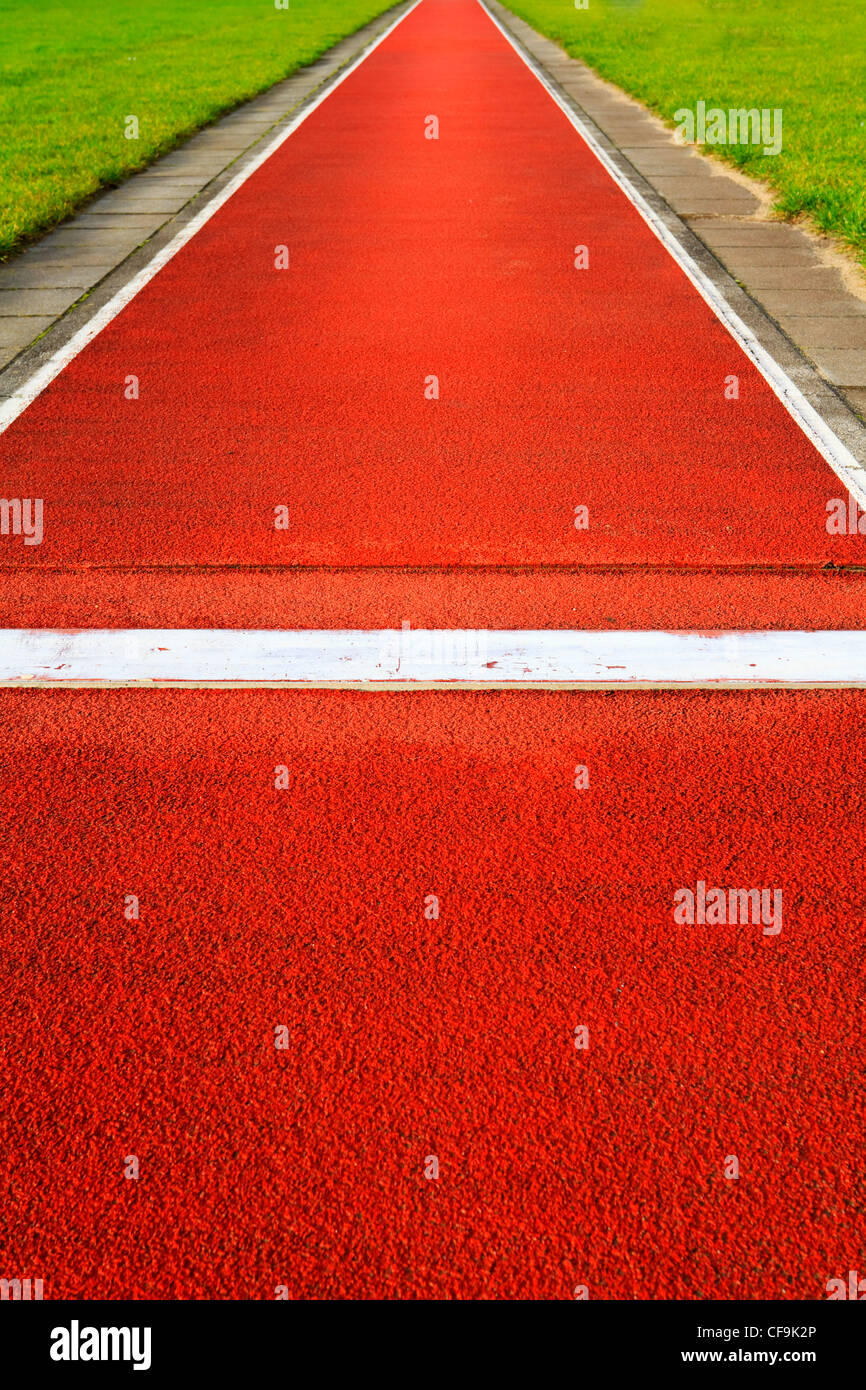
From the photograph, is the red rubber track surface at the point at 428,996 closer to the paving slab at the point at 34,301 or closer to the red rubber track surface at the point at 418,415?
the red rubber track surface at the point at 418,415

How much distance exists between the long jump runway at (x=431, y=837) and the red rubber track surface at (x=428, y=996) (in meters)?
0.01

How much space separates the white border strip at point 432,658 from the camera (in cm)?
405

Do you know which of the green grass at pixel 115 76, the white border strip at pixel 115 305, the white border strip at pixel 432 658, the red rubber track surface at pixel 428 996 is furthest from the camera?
the green grass at pixel 115 76

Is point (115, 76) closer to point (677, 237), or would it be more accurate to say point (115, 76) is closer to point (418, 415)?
point (677, 237)

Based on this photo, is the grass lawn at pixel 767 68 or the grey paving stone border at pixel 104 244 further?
the grass lawn at pixel 767 68

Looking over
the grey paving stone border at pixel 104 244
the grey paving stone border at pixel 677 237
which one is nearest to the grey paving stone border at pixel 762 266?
the grey paving stone border at pixel 677 237

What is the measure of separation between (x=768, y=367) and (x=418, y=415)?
7.36ft

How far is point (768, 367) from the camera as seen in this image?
22.8 ft

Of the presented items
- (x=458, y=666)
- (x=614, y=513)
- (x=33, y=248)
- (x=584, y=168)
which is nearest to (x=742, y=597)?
(x=614, y=513)

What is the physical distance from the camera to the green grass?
12117mm

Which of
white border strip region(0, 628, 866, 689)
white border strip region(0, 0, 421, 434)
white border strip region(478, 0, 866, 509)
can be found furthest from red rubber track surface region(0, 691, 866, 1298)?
white border strip region(0, 0, 421, 434)

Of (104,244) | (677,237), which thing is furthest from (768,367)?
(104,244)

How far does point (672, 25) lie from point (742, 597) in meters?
31.3

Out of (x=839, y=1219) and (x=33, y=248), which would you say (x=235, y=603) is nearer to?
(x=839, y=1219)
